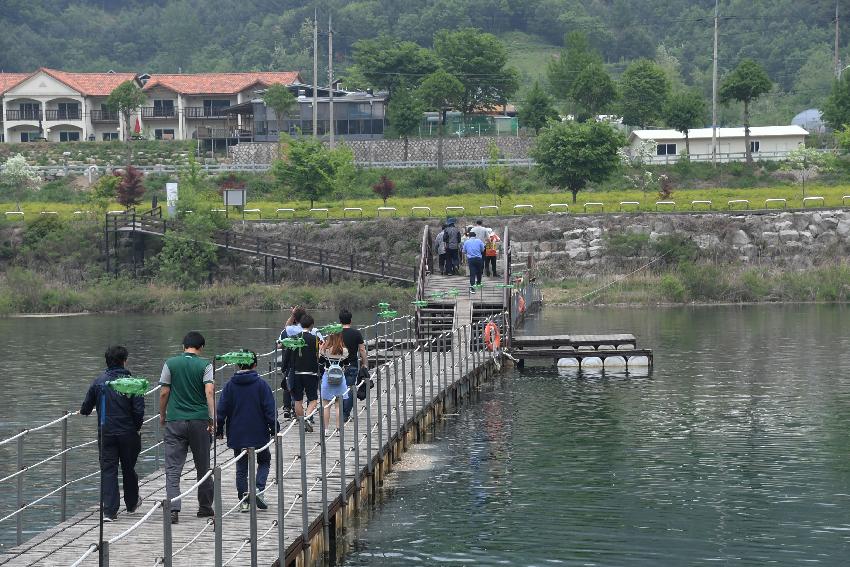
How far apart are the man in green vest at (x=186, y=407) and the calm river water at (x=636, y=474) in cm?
280

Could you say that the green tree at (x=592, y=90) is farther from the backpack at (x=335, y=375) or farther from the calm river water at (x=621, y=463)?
the backpack at (x=335, y=375)

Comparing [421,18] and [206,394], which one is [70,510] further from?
[421,18]

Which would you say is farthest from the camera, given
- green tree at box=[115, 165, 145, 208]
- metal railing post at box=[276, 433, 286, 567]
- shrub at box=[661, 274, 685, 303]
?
green tree at box=[115, 165, 145, 208]

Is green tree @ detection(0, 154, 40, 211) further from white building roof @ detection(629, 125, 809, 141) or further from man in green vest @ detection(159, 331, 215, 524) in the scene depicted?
man in green vest @ detection(159, 331, 215, 524)

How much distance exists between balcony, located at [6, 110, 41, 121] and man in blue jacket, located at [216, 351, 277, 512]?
4300 inches

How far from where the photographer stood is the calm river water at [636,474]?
20.8m

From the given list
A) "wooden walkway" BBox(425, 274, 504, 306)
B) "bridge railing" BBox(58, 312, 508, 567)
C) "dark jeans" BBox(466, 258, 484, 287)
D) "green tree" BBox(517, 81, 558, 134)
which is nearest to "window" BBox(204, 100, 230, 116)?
"green tree" BBox(517, 81, 558, 134)

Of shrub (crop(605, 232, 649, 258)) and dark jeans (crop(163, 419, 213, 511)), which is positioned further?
shrub (crop(605, 232, 649, 258))

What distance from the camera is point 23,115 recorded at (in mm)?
123312

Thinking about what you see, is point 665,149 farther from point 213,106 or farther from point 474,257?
point 474,257

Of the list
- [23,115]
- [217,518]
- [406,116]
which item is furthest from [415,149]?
[217,518]

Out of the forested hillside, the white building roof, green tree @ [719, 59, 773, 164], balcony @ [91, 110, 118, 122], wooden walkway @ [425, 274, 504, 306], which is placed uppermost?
the forested hillside

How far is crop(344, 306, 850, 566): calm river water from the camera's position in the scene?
20766 millimetres

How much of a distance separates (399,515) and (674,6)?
601ft
